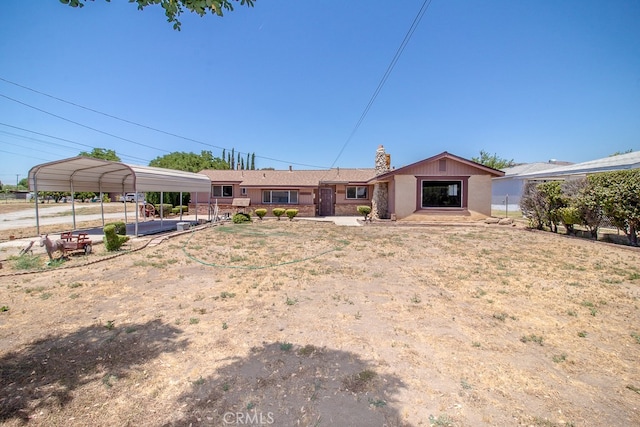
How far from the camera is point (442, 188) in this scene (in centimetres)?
1792

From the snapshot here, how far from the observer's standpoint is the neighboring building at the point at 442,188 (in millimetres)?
17344

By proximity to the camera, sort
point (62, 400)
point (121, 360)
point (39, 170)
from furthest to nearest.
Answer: point (39, 170)
point (121, 360)
point (62, 400)

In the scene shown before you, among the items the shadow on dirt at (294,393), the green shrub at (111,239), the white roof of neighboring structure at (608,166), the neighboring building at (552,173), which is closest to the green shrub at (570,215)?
the neighboring building at (552,173)

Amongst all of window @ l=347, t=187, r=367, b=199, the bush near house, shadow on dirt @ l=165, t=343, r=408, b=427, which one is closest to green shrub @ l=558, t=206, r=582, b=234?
the bush near house

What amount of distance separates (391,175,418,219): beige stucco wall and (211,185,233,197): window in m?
14.6

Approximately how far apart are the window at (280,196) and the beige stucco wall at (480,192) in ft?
43.5

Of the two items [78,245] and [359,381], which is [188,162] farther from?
[359,381]

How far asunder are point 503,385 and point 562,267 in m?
6.24

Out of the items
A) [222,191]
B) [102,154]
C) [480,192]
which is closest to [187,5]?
[480,192]

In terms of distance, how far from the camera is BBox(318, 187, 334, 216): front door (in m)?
25.8

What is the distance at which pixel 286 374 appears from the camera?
3123 mm

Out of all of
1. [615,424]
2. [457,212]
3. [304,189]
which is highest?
[304,189]

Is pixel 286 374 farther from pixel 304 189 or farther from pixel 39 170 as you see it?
pixel 304 189

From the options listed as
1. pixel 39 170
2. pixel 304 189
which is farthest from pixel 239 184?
pixel 39 170
